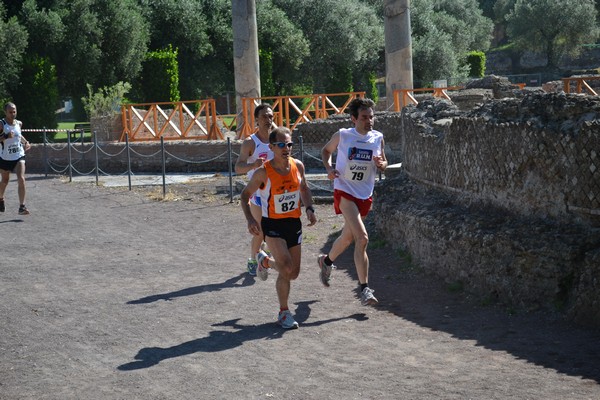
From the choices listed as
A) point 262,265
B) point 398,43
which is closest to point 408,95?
point 398,43

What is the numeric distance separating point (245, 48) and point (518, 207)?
16649mm

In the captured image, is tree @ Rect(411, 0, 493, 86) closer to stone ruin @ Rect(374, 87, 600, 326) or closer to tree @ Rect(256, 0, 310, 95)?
tree @ Rect(256, 0, 310, 95)

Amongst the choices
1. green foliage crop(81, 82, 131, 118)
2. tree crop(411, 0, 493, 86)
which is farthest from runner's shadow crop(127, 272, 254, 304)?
tree crop(411, 0, 493, 86)

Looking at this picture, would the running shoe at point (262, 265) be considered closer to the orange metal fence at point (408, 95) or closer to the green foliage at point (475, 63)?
the orange metal fence at point (408, 95)

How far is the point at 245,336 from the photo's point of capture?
7336 millimetres

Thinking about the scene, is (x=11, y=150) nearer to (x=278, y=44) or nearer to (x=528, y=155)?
(x=528, y=155)

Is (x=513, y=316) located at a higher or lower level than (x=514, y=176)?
lower

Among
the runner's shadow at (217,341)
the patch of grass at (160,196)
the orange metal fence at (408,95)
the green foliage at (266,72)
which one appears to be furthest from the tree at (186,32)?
the runner's shadow at (217,341)

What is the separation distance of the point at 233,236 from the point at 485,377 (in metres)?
6.85

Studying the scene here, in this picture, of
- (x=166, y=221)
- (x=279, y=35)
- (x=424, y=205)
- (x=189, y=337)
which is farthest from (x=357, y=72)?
(x=189, y=337)

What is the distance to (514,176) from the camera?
8.34 m

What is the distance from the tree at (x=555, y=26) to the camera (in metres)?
51.0

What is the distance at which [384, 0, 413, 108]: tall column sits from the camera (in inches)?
912

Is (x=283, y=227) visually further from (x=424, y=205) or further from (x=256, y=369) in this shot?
(x=424, y=205)
